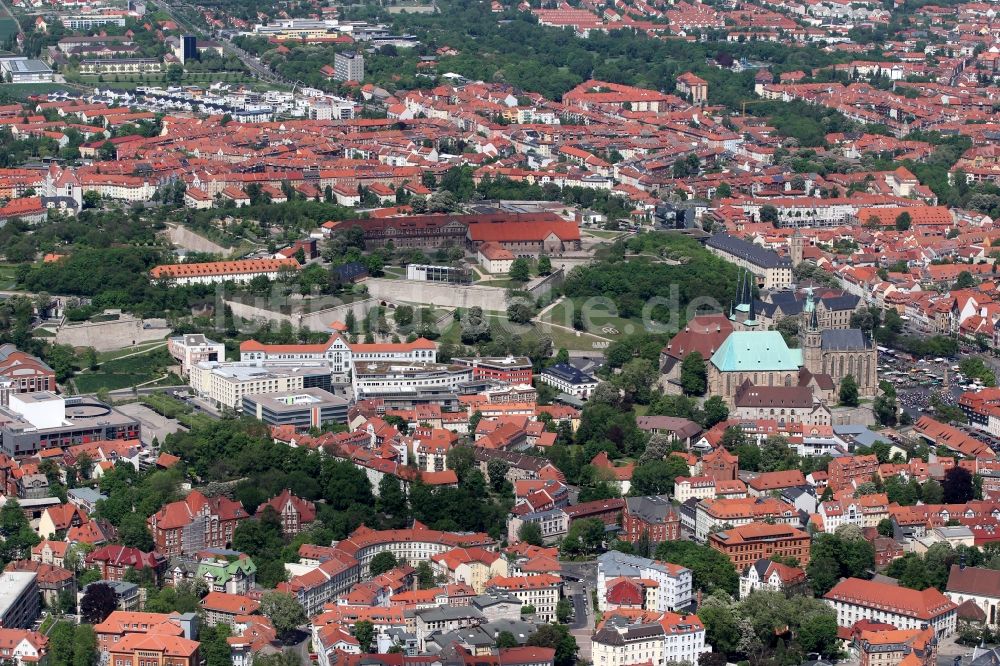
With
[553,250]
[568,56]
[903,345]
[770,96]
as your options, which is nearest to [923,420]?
[903,345]

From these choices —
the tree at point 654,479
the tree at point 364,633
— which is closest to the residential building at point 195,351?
the tree at point 654,479

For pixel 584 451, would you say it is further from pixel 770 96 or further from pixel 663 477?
Answer: pixel 770 96

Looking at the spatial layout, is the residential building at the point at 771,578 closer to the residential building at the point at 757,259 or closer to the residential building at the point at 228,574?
the residential building at the point at 228,574

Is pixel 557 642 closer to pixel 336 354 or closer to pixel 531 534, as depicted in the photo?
pixel 531 534

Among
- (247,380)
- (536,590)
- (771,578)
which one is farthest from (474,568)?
(247,380)

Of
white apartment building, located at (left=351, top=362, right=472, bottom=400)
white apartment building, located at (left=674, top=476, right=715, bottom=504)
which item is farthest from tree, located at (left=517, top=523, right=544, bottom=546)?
white apartment building, located at (left=351, top=362, right=472, bottom=400)
